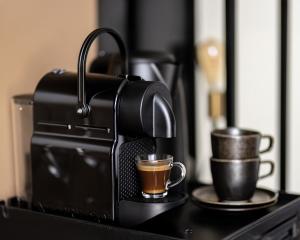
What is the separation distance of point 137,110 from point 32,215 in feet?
1.02

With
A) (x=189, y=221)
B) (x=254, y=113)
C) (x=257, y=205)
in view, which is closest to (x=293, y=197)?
(x=257, y=205)

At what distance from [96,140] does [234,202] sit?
303 millimetres

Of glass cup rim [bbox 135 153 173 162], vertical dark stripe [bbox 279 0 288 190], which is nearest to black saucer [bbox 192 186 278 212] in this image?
glass cup rim [bbox 135 153 173 162]

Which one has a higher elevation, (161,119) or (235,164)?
(161,119)

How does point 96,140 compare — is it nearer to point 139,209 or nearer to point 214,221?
point 139,209

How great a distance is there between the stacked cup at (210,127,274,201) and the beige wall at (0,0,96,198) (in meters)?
0.44

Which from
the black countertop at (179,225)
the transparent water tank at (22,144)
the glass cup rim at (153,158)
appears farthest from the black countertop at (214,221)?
the transparent water tank at (22,144)

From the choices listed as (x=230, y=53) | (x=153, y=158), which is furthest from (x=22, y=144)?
(x=230, y=53)

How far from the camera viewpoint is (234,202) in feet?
3.82

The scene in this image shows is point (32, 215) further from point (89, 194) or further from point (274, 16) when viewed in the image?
point (274, 16)

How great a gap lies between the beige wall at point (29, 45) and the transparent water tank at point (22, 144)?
0.02m

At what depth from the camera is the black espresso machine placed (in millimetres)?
1045

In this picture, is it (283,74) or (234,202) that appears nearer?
(234,202)

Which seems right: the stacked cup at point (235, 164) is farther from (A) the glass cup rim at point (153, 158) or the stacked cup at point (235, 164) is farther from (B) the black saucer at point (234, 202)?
(A) the glass cup rim at point (153, 158)
